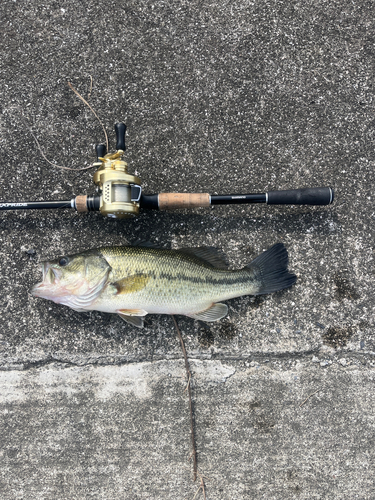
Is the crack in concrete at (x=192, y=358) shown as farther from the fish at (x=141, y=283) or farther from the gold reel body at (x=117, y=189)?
the gold reel body at (x=117, y=189)

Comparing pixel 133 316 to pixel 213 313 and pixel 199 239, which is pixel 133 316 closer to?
pixel 213 313

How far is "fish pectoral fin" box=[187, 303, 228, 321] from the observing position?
2.59 meters

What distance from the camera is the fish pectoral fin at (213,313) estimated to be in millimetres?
2590

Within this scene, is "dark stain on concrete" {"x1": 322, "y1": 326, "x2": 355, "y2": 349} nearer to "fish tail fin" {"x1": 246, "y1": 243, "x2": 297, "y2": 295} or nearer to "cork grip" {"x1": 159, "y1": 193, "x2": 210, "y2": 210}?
"fish tail fin" {"x1": 246, "y1": 243, "x2": 297, "y2": 295}

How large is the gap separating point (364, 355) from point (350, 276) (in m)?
0.68

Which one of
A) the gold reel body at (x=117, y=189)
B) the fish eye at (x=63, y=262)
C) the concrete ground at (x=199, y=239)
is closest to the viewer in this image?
the gold reel body at (x=117, y=189)

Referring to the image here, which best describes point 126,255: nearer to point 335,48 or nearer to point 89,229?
point 89,229

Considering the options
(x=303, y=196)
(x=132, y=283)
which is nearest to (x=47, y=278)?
(x=132, y=283)

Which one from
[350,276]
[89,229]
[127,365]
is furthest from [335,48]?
[127,365]

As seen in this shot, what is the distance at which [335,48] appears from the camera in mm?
2898

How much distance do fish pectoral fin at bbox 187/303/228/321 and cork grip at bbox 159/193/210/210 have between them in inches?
32.2

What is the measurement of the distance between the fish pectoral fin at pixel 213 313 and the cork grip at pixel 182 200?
817 mm

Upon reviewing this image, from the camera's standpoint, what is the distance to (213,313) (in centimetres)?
260

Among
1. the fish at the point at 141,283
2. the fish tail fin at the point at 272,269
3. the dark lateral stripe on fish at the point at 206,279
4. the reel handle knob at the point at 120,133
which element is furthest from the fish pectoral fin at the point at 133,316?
the reel handle knob at the point at 120,133
